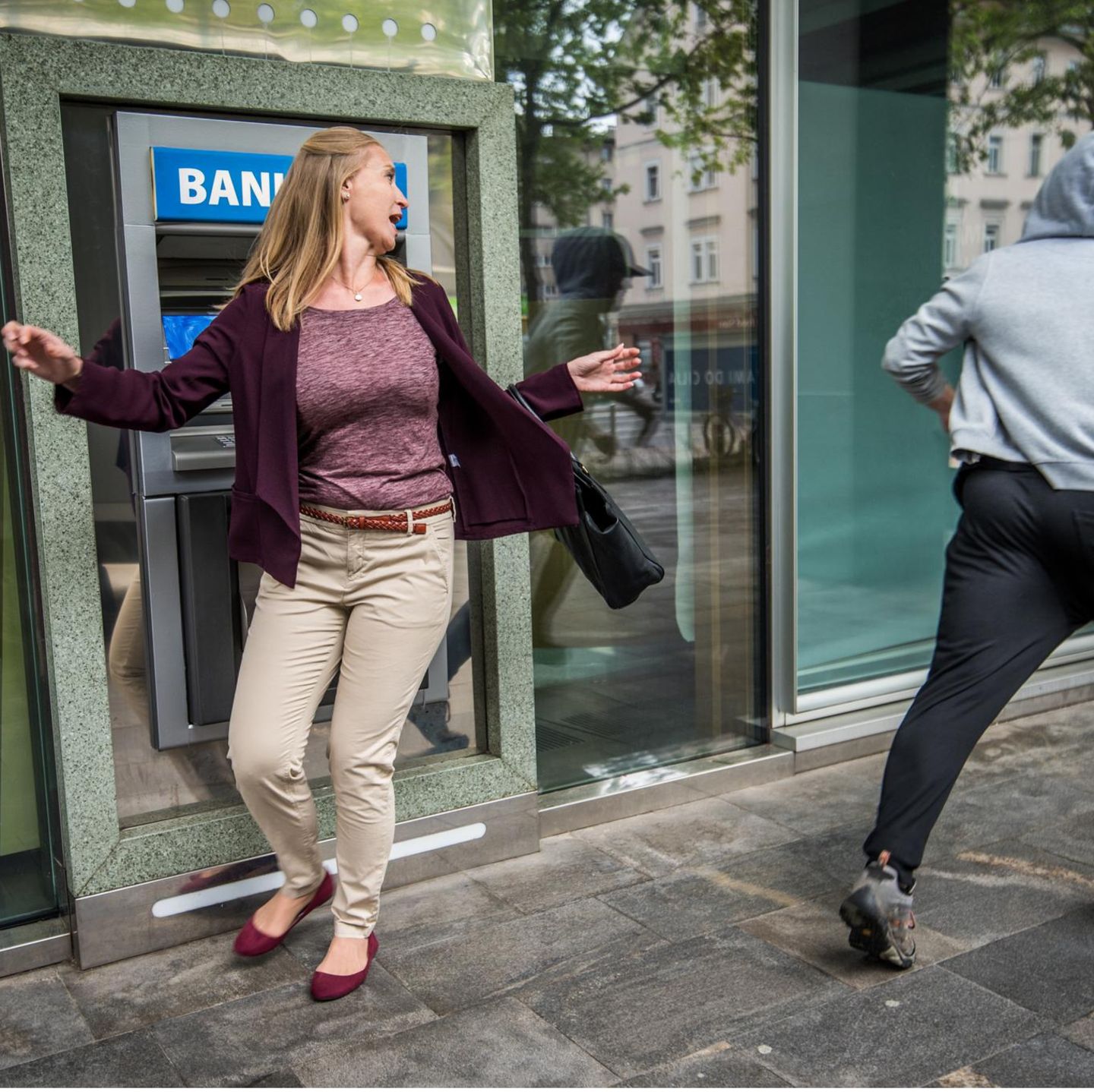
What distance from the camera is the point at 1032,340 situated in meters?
2.87

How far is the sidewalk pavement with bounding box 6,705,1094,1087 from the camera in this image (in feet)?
8.61

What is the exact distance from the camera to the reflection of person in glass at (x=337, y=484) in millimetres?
2830

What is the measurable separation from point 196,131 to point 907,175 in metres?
2.90

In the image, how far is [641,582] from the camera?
3301mm

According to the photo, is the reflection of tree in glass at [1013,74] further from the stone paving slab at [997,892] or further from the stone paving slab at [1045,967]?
the stone paving slab at [1045,967]

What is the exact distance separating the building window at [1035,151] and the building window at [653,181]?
2166 millimetres

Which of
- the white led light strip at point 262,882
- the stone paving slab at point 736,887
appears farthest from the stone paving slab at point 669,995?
the white led light strip at point 262,882

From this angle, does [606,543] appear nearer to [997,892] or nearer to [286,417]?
[286,417]

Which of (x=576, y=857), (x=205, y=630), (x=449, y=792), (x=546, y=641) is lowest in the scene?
(x=576, y=857)

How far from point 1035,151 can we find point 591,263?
8.49 ft

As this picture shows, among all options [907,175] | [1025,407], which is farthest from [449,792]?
[907,175]

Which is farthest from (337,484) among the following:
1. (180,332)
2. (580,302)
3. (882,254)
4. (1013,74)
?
(1013,74)

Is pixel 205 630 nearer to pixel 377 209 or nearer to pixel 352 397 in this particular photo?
pixel 352 397

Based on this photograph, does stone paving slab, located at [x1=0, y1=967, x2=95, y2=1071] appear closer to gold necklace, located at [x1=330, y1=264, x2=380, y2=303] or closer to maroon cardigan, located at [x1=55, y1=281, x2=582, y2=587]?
maroon cardigan, located at [x1=55, y1=281, x2=582, y2=587]
